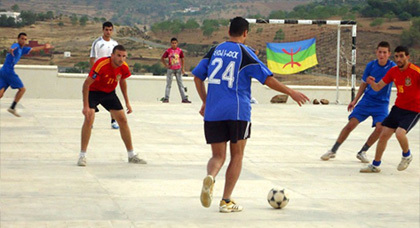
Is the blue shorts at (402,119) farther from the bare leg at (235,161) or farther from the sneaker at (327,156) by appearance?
the bare leg at (235,161)

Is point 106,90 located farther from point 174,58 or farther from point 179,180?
point 174,58

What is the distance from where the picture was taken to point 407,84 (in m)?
11.9

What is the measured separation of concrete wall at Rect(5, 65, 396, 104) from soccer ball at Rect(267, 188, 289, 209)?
17.6 metres

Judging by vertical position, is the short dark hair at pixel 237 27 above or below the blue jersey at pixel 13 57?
above

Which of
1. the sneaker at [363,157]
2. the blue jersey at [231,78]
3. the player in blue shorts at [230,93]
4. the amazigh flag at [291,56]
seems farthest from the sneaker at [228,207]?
the amazigh flag at [291,56]

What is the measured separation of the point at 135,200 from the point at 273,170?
3164mm

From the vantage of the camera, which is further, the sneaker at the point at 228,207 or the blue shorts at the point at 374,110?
the blue shorts at the point at 374,110

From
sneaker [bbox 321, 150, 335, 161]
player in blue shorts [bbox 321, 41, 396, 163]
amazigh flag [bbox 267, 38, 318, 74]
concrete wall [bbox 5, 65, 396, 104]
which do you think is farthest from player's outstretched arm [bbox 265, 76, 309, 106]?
amazigh flag [bbox 267, 38, 318, 74]

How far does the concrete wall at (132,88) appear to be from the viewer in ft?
87.4

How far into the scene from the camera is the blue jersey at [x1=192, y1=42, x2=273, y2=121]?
871 centimetres

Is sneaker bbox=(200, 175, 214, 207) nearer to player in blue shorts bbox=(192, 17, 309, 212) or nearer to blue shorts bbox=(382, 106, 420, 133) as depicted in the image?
player in blue shorts bbox=(192, 17, 309, 212)

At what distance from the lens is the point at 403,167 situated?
1239cm

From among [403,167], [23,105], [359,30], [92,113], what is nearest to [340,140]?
[403,167]

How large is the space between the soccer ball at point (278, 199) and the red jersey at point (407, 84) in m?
3.35
